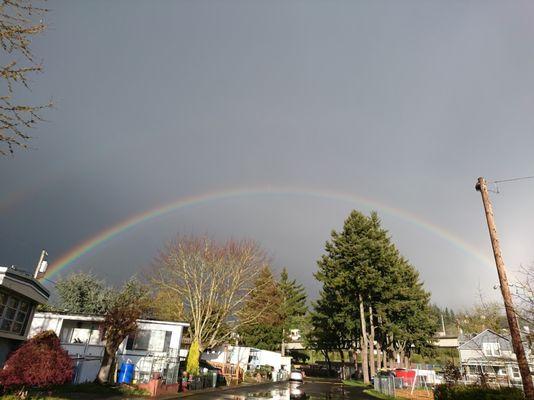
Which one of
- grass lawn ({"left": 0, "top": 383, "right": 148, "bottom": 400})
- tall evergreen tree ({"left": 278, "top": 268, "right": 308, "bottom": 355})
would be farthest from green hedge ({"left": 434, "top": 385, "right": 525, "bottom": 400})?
tall evergreen tree ({"left": 278, "top": 268, "right": 308, "bottom": 355})

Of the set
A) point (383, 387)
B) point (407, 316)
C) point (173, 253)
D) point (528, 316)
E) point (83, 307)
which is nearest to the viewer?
point (528, 316)

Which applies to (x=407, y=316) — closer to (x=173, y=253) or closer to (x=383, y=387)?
(x=383, y=387)

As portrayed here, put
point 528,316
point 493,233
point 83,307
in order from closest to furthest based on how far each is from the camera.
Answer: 1. point 528,316
2. point 493,233
3. point 83,307

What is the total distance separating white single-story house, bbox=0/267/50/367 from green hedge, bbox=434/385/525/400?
21.4 m

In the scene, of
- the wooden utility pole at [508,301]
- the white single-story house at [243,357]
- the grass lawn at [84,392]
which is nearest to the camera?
the wooden utility pole at [508,301]

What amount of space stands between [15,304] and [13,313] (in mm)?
432

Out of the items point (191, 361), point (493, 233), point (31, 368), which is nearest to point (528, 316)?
point (493, 233)

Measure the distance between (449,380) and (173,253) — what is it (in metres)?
24.8

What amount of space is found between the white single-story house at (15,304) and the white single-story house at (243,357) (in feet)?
→ 79.7

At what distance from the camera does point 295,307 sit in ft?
240

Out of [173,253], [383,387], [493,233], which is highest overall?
[173,253]

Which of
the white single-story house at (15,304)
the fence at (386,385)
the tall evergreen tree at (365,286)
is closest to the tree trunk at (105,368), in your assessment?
the white single-story house at (15,304)

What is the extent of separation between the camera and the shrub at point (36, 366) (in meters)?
14.1

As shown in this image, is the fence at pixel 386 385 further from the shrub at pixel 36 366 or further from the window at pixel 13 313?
the window at pixel 13 313
